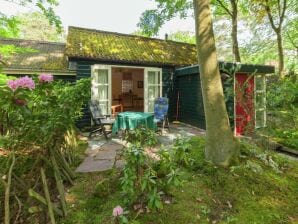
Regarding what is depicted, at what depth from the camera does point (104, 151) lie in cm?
512

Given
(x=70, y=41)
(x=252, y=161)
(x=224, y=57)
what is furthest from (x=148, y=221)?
(x=224, y=57)

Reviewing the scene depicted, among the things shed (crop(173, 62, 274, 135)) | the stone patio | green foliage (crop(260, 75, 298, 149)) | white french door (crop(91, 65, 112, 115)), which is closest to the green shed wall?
shed (crop(173, 62, 274, 135))

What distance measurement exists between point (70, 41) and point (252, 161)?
6815 millimetres

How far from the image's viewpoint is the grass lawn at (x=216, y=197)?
2.71 meters

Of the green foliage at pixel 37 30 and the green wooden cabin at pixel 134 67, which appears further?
the green foliage at pixel 37 30

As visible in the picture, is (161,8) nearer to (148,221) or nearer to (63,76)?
(63,76)

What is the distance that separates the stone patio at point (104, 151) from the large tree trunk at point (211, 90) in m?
1.44

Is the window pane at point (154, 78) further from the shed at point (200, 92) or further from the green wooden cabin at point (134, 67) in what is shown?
the shed at point (200, 92)

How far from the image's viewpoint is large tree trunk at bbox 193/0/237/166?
11.5 ft

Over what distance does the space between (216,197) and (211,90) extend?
147 centimetres

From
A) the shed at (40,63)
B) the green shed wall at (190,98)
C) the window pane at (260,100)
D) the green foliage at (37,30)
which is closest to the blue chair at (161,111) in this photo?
the green shed wall at (190,98)

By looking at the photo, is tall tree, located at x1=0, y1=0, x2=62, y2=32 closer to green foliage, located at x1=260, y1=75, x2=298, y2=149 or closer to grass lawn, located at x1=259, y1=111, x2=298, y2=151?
green foliage, located at x1=260, y1=75, x2=298, y2=149

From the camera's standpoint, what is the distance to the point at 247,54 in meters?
20.9

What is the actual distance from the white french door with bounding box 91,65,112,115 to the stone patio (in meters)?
1.75
